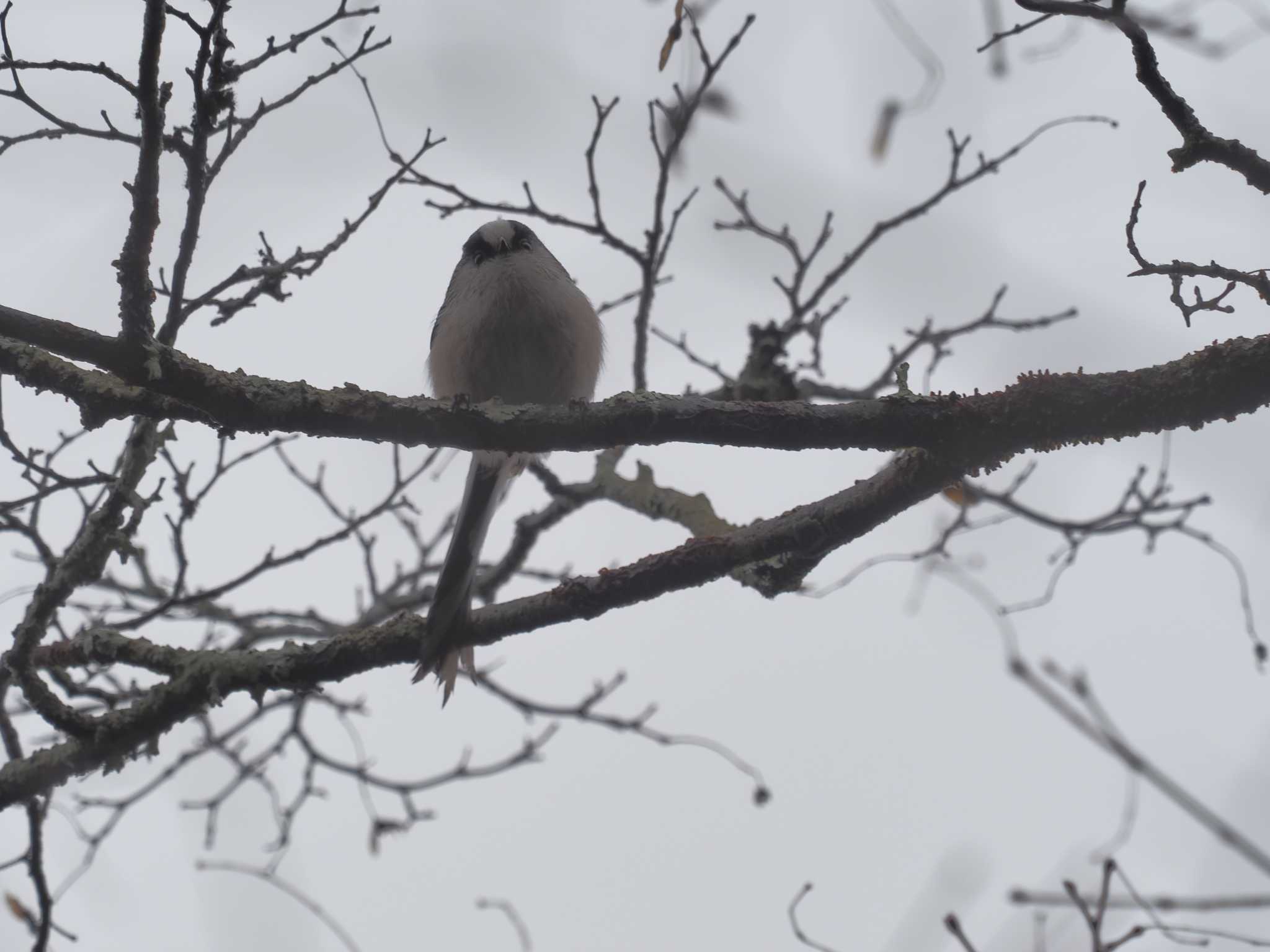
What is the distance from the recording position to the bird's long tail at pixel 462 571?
13.1 ft

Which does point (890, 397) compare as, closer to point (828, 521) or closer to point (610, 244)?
point (828, 521)

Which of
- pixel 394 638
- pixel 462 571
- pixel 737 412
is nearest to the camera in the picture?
pixel 737 412

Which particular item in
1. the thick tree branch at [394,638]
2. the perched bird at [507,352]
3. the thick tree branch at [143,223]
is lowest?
the thick tree branch at [394,638]

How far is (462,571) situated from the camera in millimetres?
4477

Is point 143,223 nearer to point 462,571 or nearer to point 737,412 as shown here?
point 737,412

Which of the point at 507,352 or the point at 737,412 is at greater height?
the point at 507,352

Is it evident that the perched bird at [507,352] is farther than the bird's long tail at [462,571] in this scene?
Yes

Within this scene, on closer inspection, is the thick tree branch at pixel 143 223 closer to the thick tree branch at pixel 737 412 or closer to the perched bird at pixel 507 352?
the thick tree branch at pixel 737 412

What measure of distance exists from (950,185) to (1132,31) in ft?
10.2

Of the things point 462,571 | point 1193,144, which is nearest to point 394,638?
point 462,571

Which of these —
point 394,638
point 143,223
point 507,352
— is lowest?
point 394,638

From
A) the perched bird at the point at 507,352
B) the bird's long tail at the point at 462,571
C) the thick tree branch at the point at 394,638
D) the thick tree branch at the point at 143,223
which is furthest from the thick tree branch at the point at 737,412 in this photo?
the perched bird at the point at 507,352

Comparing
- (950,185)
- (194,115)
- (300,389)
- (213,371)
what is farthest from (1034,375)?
(950,185)

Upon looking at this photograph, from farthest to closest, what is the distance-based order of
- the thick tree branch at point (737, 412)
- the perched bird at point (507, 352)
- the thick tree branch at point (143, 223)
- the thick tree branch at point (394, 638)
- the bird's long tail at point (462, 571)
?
the perched bird at point (507, 352) < the bird's long tail at point (462, 571) < the thick tree branch at point (394, 638) < the thick tree branch at point (737, 412) < the thick tree branch at point (143, 223)
